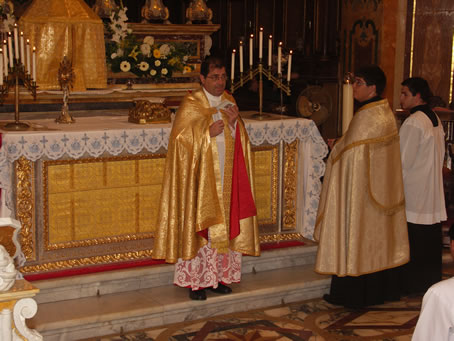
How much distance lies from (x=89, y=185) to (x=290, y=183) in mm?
1801

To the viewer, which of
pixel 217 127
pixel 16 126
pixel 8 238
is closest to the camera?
pixel 8 238

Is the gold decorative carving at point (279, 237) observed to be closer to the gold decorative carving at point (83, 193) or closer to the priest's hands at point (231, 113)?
the gold decorative carving at point (83, 193)

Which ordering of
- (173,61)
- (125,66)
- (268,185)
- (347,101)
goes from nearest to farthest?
(347,101)
(268,185)
(125,66)
(173,61)

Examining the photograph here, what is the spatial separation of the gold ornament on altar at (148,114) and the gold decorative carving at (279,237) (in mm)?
1317

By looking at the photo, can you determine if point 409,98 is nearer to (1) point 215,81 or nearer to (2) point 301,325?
(1) point 215,81

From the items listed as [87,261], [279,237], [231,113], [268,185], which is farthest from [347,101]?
[87,261]

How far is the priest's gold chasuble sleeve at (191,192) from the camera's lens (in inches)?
221

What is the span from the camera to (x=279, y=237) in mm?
6855

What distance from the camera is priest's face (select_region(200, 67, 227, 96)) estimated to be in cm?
562

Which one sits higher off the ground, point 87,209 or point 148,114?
point 148,114

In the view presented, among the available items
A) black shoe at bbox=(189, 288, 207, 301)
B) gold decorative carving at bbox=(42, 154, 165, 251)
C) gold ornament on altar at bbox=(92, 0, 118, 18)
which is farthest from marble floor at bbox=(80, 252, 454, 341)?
gold ornament on altar at bbox=(92, 0, 118, 18)

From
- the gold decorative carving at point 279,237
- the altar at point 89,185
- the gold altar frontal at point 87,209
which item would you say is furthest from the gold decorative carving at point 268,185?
the gold altar frontal at point 87,209

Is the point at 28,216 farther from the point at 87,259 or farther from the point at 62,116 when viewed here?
the point at 62,116

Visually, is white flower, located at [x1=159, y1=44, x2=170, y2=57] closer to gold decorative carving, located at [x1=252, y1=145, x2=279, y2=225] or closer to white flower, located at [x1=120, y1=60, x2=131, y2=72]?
white flower, located at [x1=120, y1=60, x2=131, y2=72]
